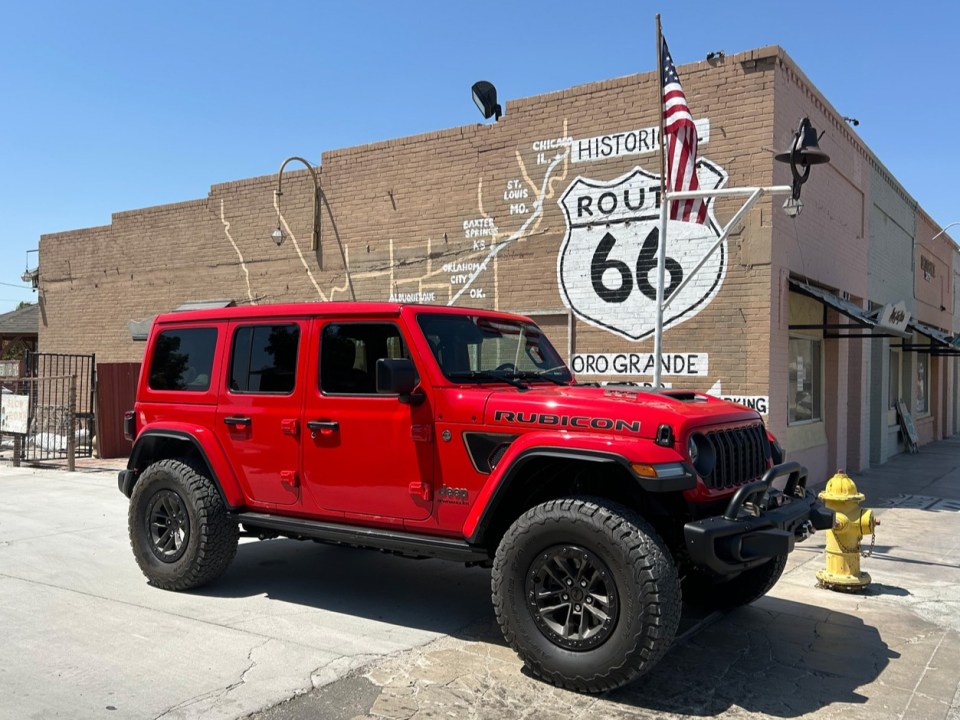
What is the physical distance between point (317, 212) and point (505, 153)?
13.2 ft

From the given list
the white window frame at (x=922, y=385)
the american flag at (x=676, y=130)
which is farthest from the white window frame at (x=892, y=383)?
the american flag at (x=676, y=130)

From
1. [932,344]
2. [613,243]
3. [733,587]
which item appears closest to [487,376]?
[733,587]

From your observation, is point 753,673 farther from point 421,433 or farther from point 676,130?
point 676,130

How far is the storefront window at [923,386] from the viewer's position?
22.1 m

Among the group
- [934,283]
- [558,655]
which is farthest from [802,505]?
[934,283]

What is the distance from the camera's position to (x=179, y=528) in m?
6.18

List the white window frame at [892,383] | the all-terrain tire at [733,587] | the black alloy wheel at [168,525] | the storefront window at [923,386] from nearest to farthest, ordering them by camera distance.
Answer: the all-terrain tire at [733,587], the black alloy wheel at [168,525], the white window frame at [892,383], the storefront window at [923,386]

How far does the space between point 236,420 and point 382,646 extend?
1.98 metres

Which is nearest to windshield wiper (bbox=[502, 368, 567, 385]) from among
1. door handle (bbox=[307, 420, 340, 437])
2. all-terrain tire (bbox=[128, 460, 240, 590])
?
door handle (bbox=[307, 420, 340, 437])

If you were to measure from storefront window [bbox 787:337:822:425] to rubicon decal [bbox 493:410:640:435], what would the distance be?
8284 millimetres

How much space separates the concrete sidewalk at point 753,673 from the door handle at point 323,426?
1.50m

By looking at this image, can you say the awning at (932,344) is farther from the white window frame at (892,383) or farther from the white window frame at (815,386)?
the white window frame at (815,386)

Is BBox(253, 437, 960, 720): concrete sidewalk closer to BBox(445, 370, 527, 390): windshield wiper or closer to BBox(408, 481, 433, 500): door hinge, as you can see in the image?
BBox(408, 481, 433, 500): door hinge

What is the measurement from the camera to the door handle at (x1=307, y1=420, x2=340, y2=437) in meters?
5.36
